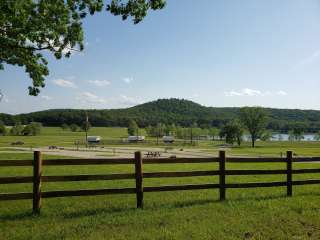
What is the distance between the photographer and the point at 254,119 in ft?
342

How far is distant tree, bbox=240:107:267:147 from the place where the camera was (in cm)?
10388

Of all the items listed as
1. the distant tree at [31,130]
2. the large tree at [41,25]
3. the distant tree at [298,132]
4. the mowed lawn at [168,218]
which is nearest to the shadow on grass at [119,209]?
the mowed lawn at [168,218]

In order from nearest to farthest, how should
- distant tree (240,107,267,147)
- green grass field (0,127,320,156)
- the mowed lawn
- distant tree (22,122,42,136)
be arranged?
1. the mowed lawn
2. green grass field (0,127,320,156)
3. distant tree (240,107,267,147)
4. distant tree (22,122,42,136)

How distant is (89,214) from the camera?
9047mm

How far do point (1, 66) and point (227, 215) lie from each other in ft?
41.5

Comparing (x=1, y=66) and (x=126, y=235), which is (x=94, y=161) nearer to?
(x=126, y=235)

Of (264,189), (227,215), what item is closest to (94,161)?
(227,215)

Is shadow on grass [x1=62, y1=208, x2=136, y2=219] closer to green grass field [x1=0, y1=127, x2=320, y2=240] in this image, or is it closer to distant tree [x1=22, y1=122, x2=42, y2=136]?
green grass field [x1=0, y1=127, x2=320, y2=240]

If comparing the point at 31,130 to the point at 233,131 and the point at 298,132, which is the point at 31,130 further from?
the point at 298,132

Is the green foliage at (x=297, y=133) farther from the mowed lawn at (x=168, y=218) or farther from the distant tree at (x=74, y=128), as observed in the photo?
the mowed lawn at (x=168, y=218)

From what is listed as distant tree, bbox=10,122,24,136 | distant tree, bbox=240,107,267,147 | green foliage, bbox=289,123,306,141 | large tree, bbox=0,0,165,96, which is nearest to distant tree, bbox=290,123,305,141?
green foliage, bbox=289,123,306,141

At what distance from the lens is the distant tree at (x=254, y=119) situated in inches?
4090

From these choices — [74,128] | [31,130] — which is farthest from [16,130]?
[74,128]

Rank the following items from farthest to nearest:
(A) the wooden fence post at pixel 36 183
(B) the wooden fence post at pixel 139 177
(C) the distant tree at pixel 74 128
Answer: (C) the distant tree at pixel 74 128 < (B) the wooden fence post at pixel 139 177 < (A) the wooden fence post at pixel 36 183
